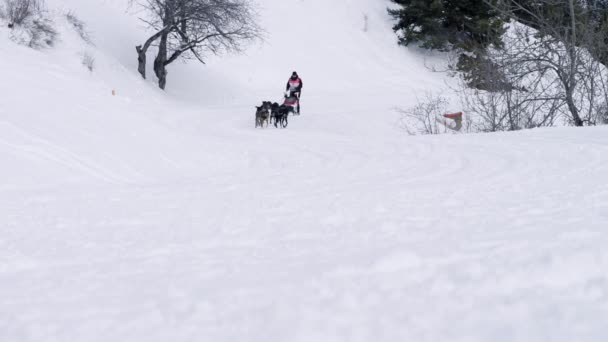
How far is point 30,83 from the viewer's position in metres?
8.55

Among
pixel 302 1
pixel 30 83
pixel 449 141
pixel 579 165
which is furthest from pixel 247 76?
pixel 579 165

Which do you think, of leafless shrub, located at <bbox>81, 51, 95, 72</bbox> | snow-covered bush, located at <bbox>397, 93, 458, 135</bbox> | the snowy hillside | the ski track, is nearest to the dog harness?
snow-covered bush, located at <bbox>397, 93, 458, 135</bbox>

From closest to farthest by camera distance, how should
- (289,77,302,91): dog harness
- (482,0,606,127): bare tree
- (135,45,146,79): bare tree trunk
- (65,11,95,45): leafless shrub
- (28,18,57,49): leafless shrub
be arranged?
(482,0,606,127): bare tree < (28,18,57,49): leafless shrub < (289,77,302,91): dog harness < (65,11,95,45): leafless shrub < (135,45,146,79): bare tree trunk

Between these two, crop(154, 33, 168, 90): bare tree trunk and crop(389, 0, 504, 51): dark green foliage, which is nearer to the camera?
crop(154, 33, 168, 90): bare tree trunk

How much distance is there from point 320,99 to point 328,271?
60.1 feet

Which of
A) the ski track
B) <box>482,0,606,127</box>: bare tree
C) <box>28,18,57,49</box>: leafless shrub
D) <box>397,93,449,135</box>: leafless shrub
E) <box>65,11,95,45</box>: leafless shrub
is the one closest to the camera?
the ski track

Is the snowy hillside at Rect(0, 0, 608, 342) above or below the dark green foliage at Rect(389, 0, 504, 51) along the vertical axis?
below

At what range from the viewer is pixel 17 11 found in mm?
14305

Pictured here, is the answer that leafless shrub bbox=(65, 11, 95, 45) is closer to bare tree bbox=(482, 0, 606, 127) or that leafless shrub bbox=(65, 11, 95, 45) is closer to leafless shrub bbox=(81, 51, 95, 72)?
leafless shrub bbox=(81, 51, 95, 72)

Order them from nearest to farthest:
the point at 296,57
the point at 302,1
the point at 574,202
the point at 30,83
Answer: the point at 574,202, the point at 30,83, the point at 296,57, the point at 302,1

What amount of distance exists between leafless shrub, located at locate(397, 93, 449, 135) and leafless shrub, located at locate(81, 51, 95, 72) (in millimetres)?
9784

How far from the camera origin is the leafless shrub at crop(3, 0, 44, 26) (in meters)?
14.1

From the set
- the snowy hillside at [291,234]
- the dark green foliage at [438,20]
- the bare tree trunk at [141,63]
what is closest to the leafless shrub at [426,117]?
the snowy hillside at [291,234]

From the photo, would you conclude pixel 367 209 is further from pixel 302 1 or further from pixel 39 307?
pixel 302 1
